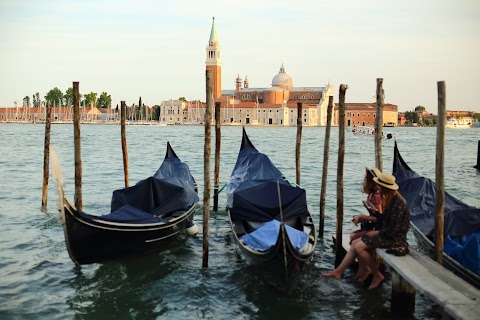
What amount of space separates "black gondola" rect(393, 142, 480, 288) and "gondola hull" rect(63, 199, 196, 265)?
6.70 ft

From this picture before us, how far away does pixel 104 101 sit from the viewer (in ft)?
208

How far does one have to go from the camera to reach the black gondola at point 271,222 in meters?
3.47

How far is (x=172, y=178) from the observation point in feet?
19.4

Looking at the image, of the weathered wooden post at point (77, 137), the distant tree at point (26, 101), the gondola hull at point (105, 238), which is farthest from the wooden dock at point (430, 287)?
the distant tree at point (26, 101)

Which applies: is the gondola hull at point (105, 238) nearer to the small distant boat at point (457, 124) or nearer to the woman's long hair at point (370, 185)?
the woman's long hair at point (370, 185)

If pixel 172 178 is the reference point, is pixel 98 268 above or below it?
below

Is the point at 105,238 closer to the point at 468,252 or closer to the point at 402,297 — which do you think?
the point at 402,297

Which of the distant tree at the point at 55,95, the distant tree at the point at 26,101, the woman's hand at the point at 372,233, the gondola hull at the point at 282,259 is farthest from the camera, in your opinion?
the distant tree at the point at 26,101

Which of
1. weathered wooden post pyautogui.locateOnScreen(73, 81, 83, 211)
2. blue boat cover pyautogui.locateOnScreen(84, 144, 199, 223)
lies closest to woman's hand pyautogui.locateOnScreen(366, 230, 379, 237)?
blue boat cover pyautogui.locateOnScreen(84, 144, 199, 223)

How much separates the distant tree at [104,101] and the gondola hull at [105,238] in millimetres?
60979

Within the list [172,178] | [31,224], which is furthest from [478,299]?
[31,224]

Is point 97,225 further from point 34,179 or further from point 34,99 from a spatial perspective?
point 34,99

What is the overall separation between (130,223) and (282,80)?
59.8 meters

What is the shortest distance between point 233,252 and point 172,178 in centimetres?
135
